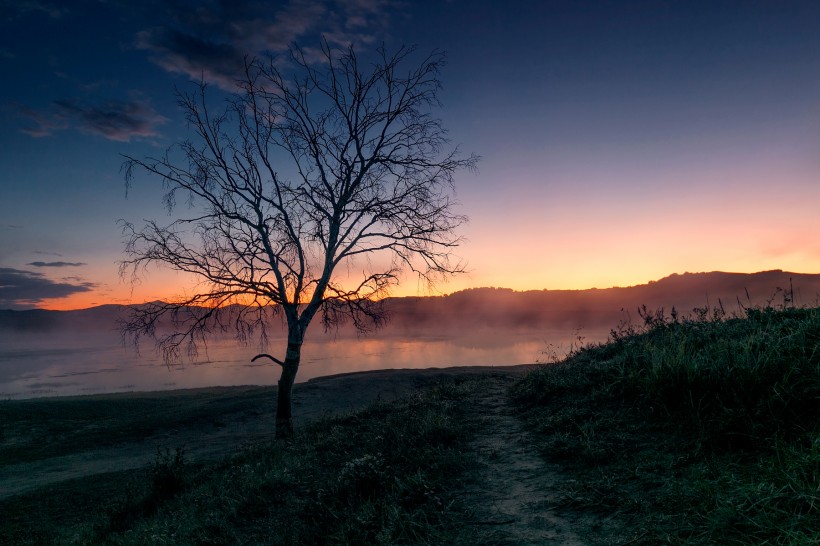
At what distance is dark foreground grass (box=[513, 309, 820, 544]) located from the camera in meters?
3.99

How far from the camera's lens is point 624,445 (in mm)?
6258

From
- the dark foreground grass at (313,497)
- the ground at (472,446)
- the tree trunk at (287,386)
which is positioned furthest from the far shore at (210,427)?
the dark foreground grass at (313,497)

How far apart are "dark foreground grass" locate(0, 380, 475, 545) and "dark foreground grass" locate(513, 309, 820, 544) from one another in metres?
1.75

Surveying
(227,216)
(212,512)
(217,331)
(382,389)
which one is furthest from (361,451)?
(382,389)

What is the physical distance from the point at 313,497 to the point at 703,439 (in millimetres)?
5536

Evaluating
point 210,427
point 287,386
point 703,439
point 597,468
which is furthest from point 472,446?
point 210,427

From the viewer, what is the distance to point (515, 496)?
568 cm

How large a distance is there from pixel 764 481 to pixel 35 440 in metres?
29.0

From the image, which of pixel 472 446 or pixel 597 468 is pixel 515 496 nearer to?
pixel 597 468

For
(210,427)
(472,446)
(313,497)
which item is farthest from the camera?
(210,427)

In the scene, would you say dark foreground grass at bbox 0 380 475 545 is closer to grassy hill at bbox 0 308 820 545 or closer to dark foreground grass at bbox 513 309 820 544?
grassy hill at bbox 0 308 820 545

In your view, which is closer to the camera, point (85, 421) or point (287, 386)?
point (287, 386)

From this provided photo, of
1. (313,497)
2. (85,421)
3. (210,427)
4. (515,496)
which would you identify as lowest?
(210,427)

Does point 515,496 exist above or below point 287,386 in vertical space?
below
